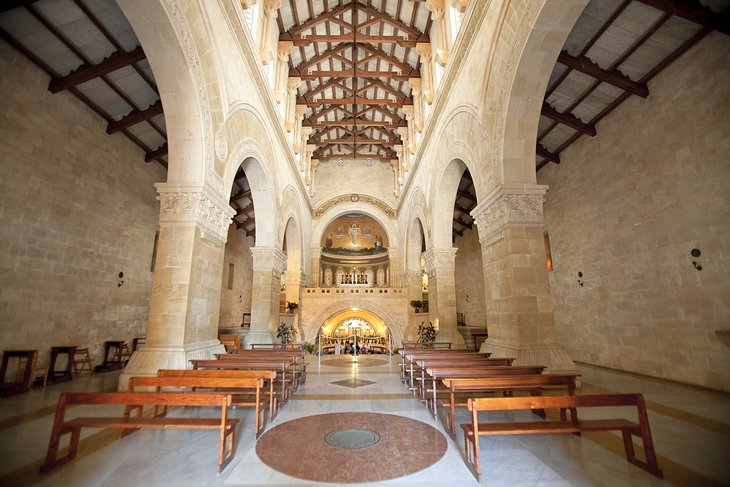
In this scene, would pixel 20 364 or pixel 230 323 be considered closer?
pixel 20 364

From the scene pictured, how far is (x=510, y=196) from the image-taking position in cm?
650

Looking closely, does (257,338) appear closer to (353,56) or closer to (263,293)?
(263,293)

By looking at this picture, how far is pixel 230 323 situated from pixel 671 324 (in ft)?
58.5

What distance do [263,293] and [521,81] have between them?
9.50 meters

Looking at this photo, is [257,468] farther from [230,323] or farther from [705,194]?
[230,323]

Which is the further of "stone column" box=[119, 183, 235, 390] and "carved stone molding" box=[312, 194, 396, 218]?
"carved stone molding" box=[312, 194, 396, 218]

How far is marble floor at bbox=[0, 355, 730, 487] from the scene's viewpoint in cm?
280

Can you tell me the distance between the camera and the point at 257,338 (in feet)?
36.4

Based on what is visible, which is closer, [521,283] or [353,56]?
[521,283]

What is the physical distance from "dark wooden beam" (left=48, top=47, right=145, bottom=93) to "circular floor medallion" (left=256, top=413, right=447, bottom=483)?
792cm

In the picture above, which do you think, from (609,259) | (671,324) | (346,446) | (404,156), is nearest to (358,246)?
(404,156)

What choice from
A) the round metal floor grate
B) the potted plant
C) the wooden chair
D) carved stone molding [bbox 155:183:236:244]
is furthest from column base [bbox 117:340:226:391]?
the potted plant

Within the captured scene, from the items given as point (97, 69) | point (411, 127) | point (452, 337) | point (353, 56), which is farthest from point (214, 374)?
point (411, 127)

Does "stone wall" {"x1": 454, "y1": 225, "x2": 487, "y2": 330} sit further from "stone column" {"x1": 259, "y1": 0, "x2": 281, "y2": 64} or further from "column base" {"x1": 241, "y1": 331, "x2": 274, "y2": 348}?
"stone column" {"x1": 259, "y1": 0, "x2": 281, "y2": 64}
